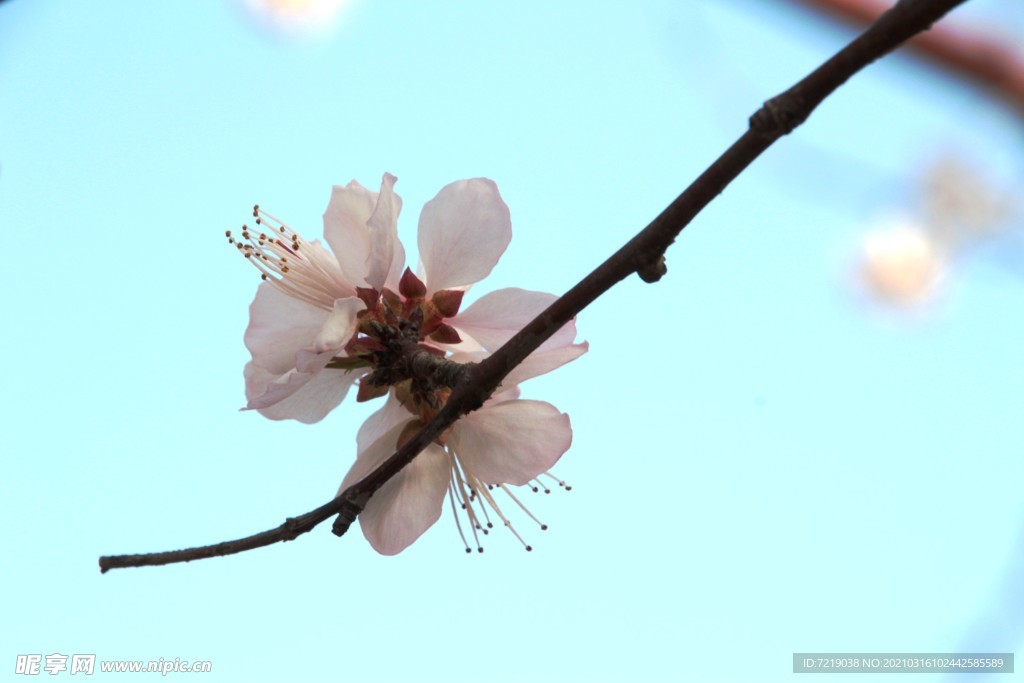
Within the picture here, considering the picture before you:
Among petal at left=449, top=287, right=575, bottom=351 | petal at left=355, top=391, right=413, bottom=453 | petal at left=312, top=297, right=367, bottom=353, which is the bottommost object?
petal at left=355, top=391, right=413, bottom=453

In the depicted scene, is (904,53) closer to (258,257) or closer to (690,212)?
(690,212)

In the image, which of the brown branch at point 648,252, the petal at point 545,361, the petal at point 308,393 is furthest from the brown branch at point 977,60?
the petal at point 308,393

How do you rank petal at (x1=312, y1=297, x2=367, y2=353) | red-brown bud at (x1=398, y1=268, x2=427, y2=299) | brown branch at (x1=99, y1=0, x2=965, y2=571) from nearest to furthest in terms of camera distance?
brown branch at (x1=99, y1=0, x2=965, y2=571) < petal at (x1=312, y1=297, x2=367, y2=353) < red-brown bud at (x1=398, y1=268, x2=427, y2=299)

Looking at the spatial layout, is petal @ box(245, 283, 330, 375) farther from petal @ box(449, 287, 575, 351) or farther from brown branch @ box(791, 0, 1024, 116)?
brown branch @ box(791, 0, 1024, 116)

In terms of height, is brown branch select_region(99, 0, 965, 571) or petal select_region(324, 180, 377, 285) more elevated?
petal select_region(324, 180, 377, 285)

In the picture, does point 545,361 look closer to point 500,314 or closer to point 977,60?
point 500,314

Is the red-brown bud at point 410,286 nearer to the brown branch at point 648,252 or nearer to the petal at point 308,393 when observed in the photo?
the petal at point 308,393

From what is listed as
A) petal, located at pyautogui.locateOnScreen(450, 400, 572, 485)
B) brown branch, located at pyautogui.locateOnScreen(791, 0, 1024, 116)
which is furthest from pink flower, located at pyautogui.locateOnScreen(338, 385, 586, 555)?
brown branch, located at pyautogui.locateOnScreen(791, 0, 1024, 116)
